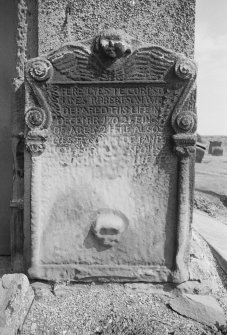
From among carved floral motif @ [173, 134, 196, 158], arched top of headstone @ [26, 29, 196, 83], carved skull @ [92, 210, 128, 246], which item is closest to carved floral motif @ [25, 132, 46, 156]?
arched top of headstone @ [26, 29, 196, 83]

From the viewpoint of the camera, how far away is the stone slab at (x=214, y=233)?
3334mm

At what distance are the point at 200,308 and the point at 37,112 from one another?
2.05 m

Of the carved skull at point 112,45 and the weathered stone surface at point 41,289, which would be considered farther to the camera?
the weathered stone surface at point 41,289

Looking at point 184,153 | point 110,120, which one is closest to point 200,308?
point 184,153

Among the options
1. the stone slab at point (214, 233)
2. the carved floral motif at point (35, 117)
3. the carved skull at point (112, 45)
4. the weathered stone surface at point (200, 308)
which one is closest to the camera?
the weathered stone surface at point (200, 308)

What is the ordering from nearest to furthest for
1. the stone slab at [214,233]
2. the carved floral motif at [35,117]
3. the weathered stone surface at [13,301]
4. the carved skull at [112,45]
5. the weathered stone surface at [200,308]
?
Result: the weathered stone surface at [13,301], the weathered stone surface at [200,308], the carved skull at [112,45], the carved floral motif at [35,117], the stone slab at [214,233]

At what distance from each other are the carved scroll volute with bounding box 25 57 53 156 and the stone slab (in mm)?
2200

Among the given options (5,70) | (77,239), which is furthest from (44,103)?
(77,239)

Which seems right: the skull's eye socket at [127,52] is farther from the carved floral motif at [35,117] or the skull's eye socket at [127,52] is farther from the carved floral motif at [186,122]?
the carved floral motif at [35,117]

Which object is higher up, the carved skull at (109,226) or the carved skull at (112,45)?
the carved skull at (112,45)

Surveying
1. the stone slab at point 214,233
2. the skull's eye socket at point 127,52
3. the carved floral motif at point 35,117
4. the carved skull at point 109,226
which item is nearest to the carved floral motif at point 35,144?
the carved floral motif at point 35,117

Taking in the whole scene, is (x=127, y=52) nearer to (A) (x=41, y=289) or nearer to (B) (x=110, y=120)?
(B) (x=110, y=120)

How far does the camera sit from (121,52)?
2471 mm

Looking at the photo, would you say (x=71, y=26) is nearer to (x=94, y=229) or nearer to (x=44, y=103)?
(x=44, y=103)
